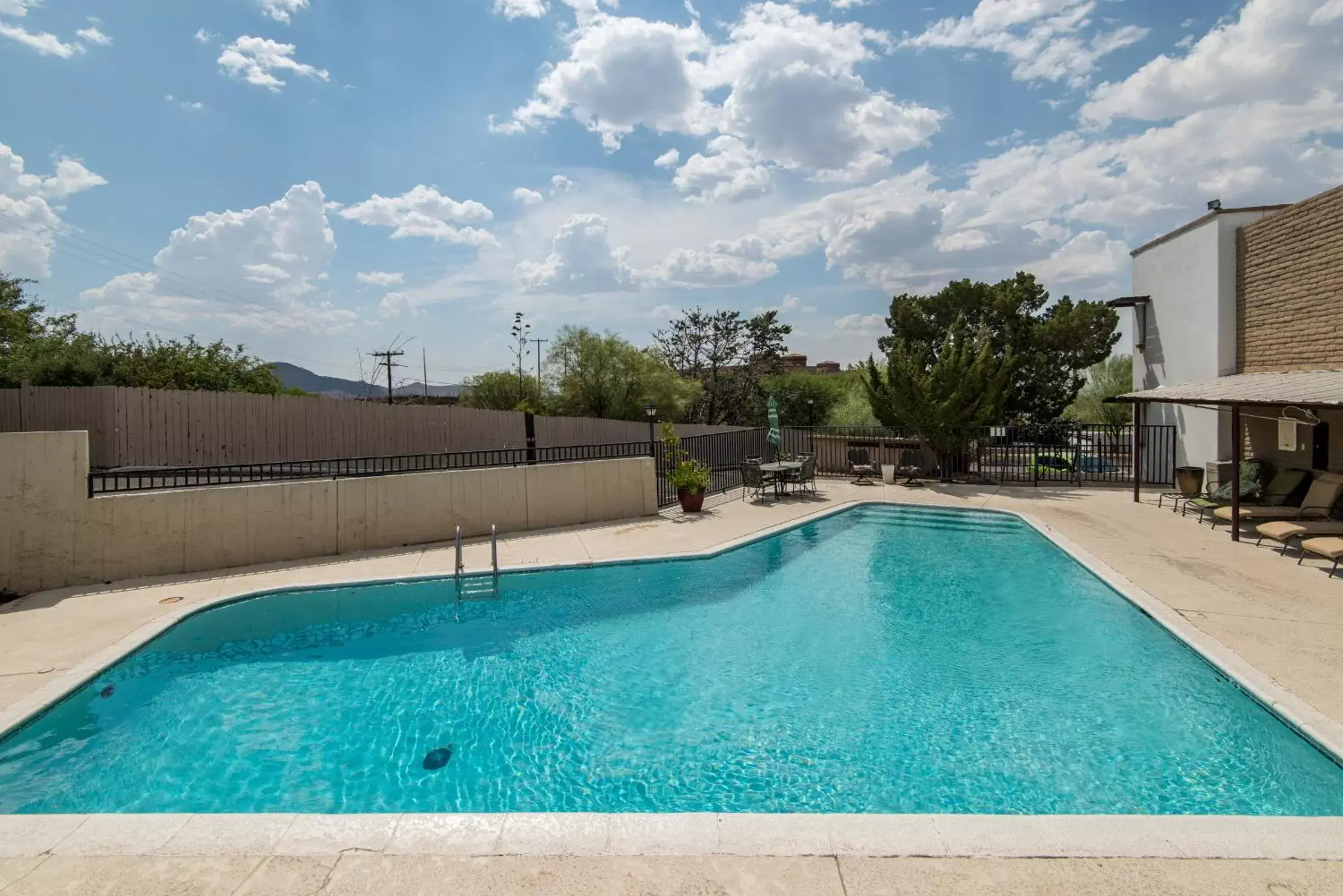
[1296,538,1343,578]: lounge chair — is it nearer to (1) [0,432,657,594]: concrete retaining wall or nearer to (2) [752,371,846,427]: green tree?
(1) [0,432,657,594]: concrete retaining wall

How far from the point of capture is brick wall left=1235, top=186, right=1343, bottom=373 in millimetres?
10867

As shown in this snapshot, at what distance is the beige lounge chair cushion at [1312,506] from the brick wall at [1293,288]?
7.51 ft

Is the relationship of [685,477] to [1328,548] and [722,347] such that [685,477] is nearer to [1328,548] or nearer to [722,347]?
[1328,548]

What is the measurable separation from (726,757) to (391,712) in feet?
9.75

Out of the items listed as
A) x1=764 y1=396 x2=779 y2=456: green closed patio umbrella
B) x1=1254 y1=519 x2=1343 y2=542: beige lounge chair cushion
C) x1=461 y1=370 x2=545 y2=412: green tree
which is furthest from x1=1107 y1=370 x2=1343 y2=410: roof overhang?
x1=461 y1=370 x2=545 y2=412: green tree

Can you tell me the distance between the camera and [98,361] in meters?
21.4

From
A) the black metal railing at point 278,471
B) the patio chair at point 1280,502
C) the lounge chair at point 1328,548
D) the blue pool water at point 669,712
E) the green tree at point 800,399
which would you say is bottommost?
the blue pool water at point 669,712

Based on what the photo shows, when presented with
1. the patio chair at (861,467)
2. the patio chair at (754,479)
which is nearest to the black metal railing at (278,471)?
the patio chair at (754,479)

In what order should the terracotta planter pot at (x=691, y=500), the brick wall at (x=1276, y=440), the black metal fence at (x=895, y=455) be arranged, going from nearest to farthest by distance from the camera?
the brick wall at (x=1276, y=440)
the terracotta planter pot at (x=691, y=500)
the black metal fence at (x=895, y=455)

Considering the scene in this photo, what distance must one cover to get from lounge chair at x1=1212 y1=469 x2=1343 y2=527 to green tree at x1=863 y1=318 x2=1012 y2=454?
602cm

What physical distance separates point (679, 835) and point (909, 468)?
569 inches

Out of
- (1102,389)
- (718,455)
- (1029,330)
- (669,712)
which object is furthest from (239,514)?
(1102,389)

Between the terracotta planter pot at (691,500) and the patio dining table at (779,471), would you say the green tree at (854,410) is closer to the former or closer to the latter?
the patio dining table at (779,471)

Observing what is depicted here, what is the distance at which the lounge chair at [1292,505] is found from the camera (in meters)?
9.70
